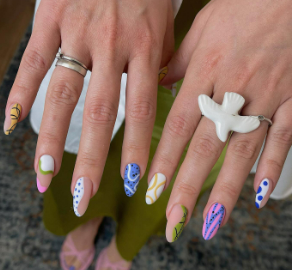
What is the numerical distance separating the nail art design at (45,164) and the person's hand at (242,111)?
0.69 feet

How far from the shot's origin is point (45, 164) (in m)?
0.54

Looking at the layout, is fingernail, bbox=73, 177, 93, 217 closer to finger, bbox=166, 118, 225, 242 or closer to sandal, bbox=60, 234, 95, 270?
finger, bbox=166, 118, 225, 242

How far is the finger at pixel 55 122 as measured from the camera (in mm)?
547

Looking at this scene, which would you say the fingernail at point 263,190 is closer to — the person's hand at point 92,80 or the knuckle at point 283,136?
the knuckle at point 283,136

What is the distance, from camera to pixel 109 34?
60 centimetres

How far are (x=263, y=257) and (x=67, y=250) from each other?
0.96 metres

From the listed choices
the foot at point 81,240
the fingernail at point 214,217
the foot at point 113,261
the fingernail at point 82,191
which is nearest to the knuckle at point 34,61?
the fingernail at point 82,191

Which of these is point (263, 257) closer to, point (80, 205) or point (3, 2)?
point (80, 205)

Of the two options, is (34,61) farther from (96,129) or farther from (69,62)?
(96,129)

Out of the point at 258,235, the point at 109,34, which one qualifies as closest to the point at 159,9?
the point at 109,34

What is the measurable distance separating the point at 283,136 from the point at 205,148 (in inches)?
6.9

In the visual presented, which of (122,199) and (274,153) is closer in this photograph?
(274,153)

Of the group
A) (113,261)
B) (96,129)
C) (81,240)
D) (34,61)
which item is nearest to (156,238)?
(113,261)

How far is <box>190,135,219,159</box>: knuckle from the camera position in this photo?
1.87 feet
